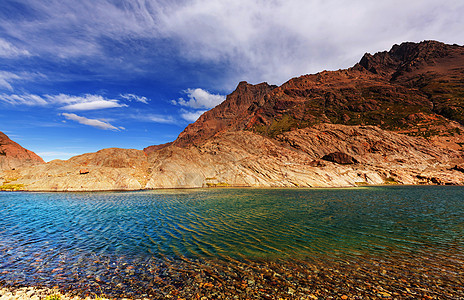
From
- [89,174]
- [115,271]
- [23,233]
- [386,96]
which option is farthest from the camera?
[386,96]

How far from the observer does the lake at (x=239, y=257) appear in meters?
11.5

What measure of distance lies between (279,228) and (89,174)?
283 feet

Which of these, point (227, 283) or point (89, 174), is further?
point (89, 174)

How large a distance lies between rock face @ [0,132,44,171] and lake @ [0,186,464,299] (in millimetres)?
156510

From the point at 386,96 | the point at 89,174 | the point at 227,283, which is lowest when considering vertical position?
the point at 227,283

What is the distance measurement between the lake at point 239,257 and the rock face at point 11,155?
513ft

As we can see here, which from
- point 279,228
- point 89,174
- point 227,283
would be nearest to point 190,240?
point 227,283

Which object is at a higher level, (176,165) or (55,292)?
(176,165)

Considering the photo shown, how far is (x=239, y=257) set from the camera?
15.9 m

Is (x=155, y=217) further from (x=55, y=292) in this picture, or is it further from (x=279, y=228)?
(x=55, y=292)

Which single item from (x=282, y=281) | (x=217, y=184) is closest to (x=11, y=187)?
(x=217, y=184)

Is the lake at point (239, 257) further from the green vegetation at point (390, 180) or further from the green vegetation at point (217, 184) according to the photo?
the green vegetation at point (390, 180)

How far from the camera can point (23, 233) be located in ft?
72.7

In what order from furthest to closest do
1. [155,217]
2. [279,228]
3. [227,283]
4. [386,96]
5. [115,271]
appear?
[386,96] → [155,217] → [279,228] → [115,271] → [227,283]
